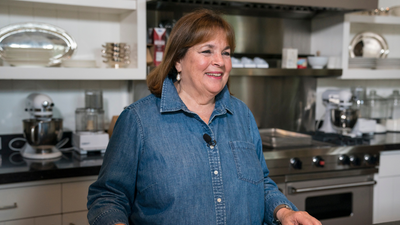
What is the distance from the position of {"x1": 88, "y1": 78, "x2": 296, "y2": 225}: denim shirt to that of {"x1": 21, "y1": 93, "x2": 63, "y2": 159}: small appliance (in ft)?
3.31

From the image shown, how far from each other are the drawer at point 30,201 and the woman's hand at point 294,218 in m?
1.16

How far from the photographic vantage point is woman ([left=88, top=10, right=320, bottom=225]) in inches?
45.9

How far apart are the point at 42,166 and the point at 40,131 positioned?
0.25m

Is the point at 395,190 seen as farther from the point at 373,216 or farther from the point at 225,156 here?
the point at 225,156

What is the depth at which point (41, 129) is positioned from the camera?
206cm

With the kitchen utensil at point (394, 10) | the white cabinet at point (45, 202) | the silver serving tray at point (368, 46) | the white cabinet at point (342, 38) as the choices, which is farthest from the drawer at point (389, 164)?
the white cabinet at point (45, 202)

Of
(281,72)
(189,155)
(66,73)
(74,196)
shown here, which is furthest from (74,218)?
(281,72)

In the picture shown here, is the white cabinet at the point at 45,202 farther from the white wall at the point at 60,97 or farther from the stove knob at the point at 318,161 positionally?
the stove knob at the point at 318,161

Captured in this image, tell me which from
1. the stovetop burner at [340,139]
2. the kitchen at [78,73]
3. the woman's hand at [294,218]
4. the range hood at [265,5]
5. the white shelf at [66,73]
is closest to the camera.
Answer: the woman's hand at [294,218]

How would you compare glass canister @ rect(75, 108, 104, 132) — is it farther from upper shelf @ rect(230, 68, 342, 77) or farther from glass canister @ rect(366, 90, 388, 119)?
glass canister @ rect(366, 90, 388, 119)

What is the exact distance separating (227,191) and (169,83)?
0.43m

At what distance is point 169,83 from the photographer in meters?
1.34

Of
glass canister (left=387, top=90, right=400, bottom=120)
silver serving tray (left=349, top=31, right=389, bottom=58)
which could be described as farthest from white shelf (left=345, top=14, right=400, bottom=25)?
glass canister (left=387, top=90, right=400, bottom=120)

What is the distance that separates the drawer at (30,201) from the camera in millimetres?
1784
